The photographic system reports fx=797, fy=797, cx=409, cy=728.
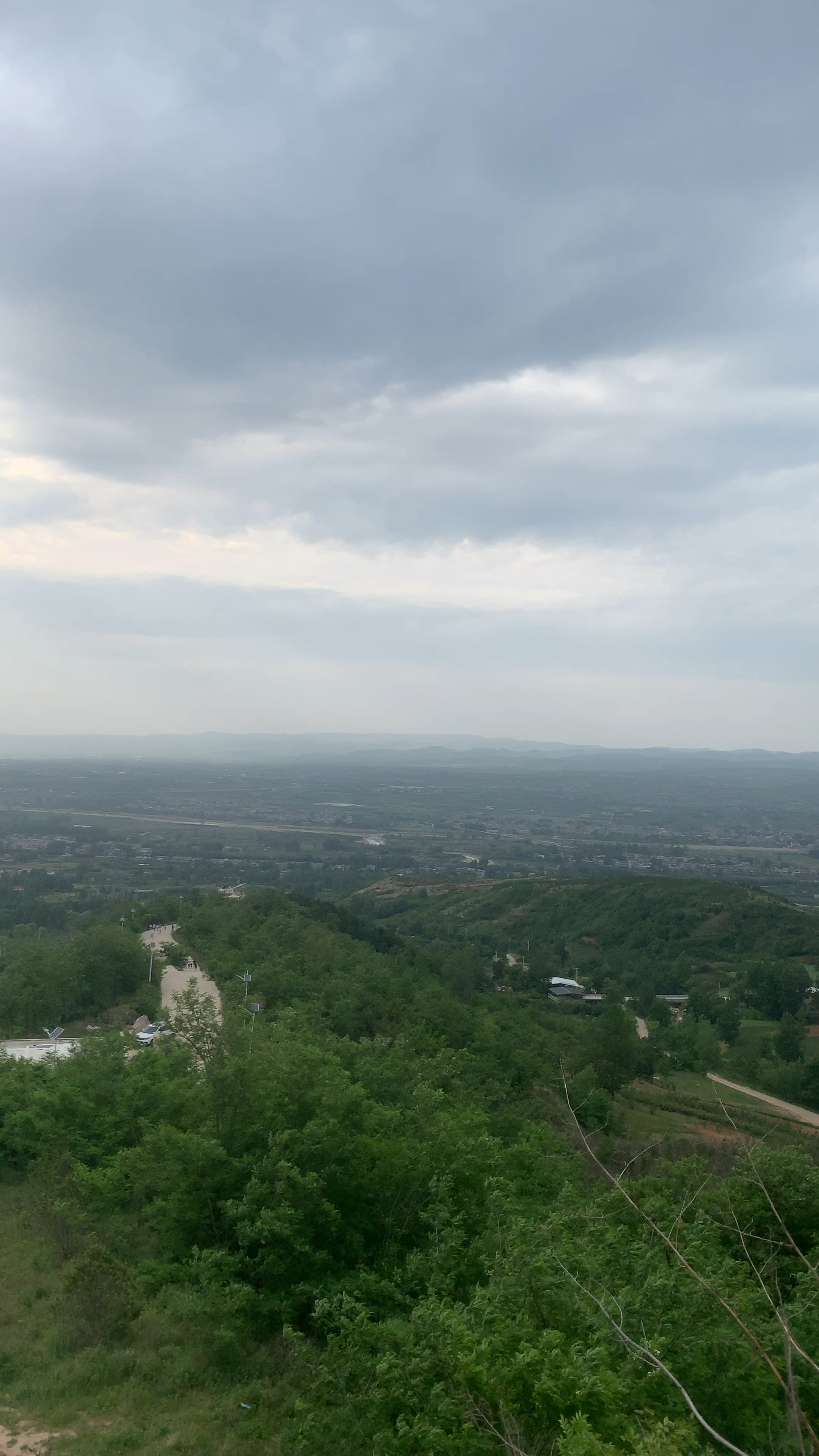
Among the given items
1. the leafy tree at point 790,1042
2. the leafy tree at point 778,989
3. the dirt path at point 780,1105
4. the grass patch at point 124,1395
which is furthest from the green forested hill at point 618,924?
the grass patch at point 124,1395

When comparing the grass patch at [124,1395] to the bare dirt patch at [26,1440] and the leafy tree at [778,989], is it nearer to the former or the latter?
the bare dirt patch at [26,1440]

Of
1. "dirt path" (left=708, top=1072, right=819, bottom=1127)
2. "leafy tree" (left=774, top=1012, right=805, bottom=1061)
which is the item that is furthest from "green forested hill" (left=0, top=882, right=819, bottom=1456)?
"leafy tree" (left=774, top=1012, right=805, bottom=1061)

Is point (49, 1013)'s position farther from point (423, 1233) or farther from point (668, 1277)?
point (668, 1277)

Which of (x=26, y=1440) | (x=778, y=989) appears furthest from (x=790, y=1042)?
(x=26, y=1440)

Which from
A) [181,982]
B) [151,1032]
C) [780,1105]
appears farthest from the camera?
[780,1105]

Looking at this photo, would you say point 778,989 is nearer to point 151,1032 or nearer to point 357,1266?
point 151,1032
